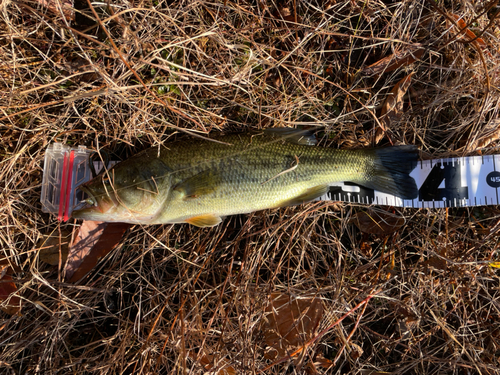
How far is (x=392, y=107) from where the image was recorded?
10.8 ft

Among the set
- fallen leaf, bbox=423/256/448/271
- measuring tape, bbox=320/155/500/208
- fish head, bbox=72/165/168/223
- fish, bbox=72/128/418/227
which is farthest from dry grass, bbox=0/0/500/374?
fish head, bbox=72/165/168/223

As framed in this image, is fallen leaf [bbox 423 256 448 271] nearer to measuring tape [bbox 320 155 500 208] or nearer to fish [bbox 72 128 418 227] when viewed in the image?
measuring tape [bbox 320 155 500 208]

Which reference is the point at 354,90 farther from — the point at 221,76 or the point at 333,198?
the point at 221,76

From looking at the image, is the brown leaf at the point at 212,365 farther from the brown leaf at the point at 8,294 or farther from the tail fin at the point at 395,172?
the tail fin at the point at 395,172

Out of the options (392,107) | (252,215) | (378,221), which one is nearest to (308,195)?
(252,215)

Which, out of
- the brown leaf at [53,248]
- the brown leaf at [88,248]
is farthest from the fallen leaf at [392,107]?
the brown leaf at [53,248]

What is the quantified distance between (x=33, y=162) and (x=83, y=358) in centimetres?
204

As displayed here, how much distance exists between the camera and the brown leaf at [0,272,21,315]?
2.97 meters

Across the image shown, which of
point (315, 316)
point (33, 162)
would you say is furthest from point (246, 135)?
point (33, 162)

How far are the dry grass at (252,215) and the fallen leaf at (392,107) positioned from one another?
0.09 m

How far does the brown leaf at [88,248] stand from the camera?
9.89 feet

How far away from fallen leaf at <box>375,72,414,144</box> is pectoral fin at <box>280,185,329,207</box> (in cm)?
95

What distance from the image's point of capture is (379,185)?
305 centimetres

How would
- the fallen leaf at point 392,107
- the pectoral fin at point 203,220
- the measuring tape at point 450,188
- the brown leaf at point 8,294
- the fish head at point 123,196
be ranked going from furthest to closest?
the fallen leaf at point 392,107 < the measuring tape at point 450,188 < the brown leaf at point 8,294 < the pectoral fin at point 203,220 < the fish head at point 123,196
